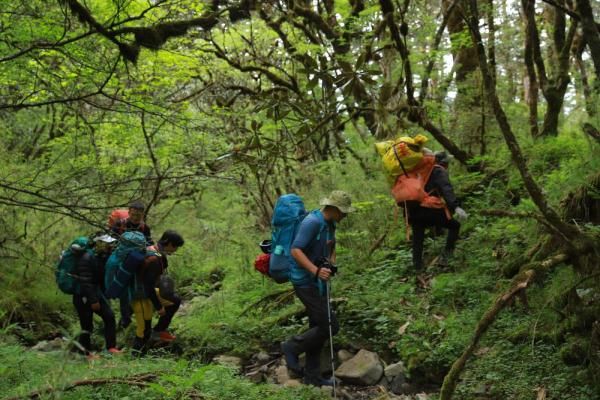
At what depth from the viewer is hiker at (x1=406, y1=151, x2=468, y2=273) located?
25.9 ft

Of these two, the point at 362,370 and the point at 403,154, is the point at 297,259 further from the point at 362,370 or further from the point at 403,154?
the point at 403,154

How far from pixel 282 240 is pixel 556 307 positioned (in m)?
2.98

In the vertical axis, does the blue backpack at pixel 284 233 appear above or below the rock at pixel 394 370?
above

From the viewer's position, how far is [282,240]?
21.5 ft

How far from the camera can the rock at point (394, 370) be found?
629 centimetres

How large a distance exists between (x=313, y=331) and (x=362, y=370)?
2.33ft

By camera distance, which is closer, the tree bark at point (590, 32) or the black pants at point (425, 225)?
the tree bark at point (590, 32)

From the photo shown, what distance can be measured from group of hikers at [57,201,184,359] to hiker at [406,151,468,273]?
3.36 metres

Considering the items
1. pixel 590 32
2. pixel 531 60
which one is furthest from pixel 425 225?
pixel 531 60

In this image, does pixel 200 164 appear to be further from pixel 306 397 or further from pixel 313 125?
pixel 306 397

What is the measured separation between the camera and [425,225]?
26.7 feet

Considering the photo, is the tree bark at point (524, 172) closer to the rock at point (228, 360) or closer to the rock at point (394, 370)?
the rock at point (394, 370)

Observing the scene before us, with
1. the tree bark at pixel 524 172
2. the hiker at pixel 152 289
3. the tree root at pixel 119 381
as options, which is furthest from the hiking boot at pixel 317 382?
the tree bark at pixel 524 172

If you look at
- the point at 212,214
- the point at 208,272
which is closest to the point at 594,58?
the point at 208,272
